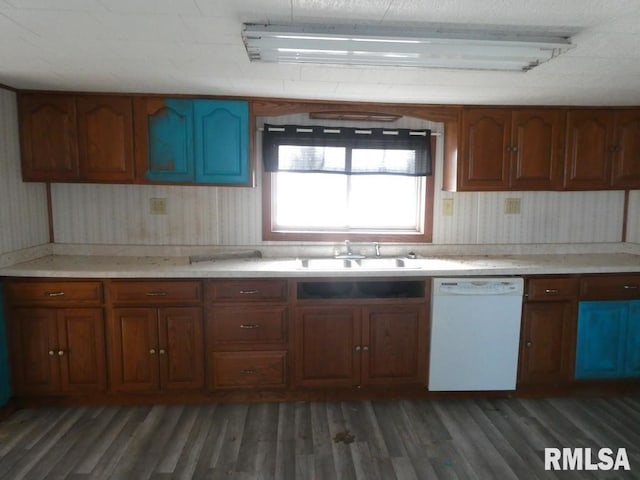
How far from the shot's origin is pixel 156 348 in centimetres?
277

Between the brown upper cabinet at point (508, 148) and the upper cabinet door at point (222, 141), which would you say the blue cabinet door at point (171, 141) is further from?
the brown upper cabinet at point (508, 148)

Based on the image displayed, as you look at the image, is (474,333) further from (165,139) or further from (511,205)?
(165,139)

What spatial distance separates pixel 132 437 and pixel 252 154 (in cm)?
195

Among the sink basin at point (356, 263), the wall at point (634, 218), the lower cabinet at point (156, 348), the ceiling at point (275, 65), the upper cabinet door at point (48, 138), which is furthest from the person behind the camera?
the wall at point (634, 218)

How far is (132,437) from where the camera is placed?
247cm

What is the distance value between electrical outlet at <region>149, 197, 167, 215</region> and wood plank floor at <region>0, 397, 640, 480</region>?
1408 millimetres

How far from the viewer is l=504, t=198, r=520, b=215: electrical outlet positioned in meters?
3.43

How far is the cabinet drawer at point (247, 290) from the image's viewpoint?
2.76 m

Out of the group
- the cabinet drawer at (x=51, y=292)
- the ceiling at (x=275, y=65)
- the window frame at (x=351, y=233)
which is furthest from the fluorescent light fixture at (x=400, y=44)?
the cabinet drawer at (x=51, y=292)

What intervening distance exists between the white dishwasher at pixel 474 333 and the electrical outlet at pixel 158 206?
208 cm

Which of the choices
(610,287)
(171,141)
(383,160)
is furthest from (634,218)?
(171,141)

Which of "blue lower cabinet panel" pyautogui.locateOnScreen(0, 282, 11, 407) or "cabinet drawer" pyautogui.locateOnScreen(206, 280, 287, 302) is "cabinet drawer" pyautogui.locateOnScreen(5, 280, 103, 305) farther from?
"cabinet drawer" pyautogui.locateOnScreen(206, 280, 287, 302)

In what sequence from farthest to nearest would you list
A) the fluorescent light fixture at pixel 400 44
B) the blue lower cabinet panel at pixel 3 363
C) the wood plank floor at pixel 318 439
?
the blue lower cabinet panel at pixel 3 363 → the wood plank floor at pixel 318 439 → the fluorescent light fixture at pixel 400 44

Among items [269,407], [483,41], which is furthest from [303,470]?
[483,41]
